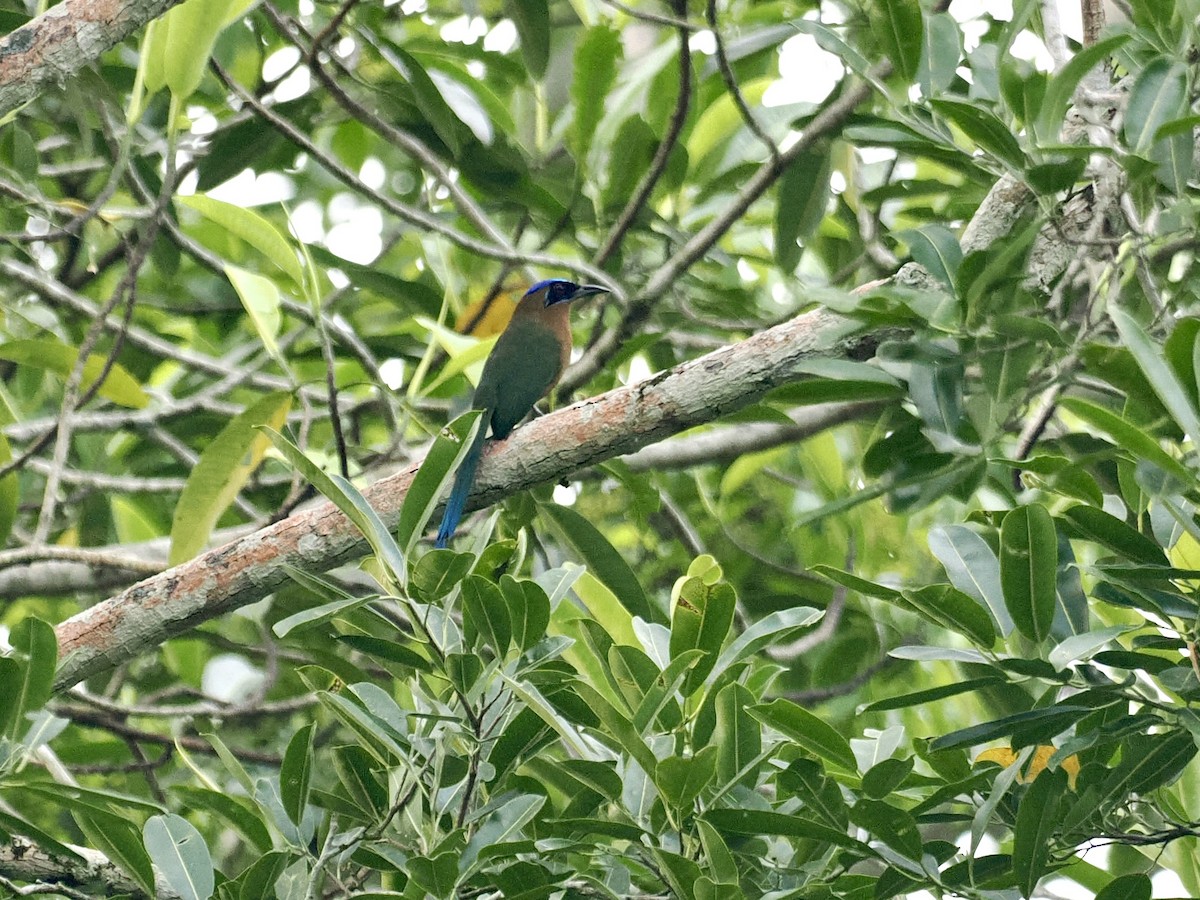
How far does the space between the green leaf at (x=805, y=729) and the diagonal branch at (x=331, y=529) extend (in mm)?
899

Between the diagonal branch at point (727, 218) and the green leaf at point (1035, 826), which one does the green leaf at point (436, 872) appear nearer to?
the green leaf at point (1035, 826)

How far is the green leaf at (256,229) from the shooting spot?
133 inches

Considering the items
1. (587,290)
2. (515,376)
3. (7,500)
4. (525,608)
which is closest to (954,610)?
(525,608)

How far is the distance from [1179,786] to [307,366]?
3.56 metres

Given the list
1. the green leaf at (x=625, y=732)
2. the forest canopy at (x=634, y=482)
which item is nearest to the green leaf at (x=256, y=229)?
the forest canopy at (x=634, y=482)

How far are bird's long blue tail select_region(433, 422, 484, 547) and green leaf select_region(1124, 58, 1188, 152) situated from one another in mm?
1467

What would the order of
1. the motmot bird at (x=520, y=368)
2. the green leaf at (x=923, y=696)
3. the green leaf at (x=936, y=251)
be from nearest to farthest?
the green leaf at (x=923, y=696) → the green leaf at (x=936, y=251) → the motmot bird at (x=520, y=368)

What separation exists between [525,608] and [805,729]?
1.44 ft

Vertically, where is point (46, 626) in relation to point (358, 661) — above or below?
above

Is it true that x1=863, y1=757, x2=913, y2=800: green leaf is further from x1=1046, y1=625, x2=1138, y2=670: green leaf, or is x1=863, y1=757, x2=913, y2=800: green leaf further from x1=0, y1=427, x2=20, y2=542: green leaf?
x1=0, y1=427, x2=20, y2=542: green leaf

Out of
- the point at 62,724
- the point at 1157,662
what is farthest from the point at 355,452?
the point at 1157,662

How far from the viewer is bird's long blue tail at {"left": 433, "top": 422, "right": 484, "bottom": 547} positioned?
3.20 meters

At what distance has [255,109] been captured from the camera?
4023 mm

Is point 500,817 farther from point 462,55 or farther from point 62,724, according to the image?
point 462,55
